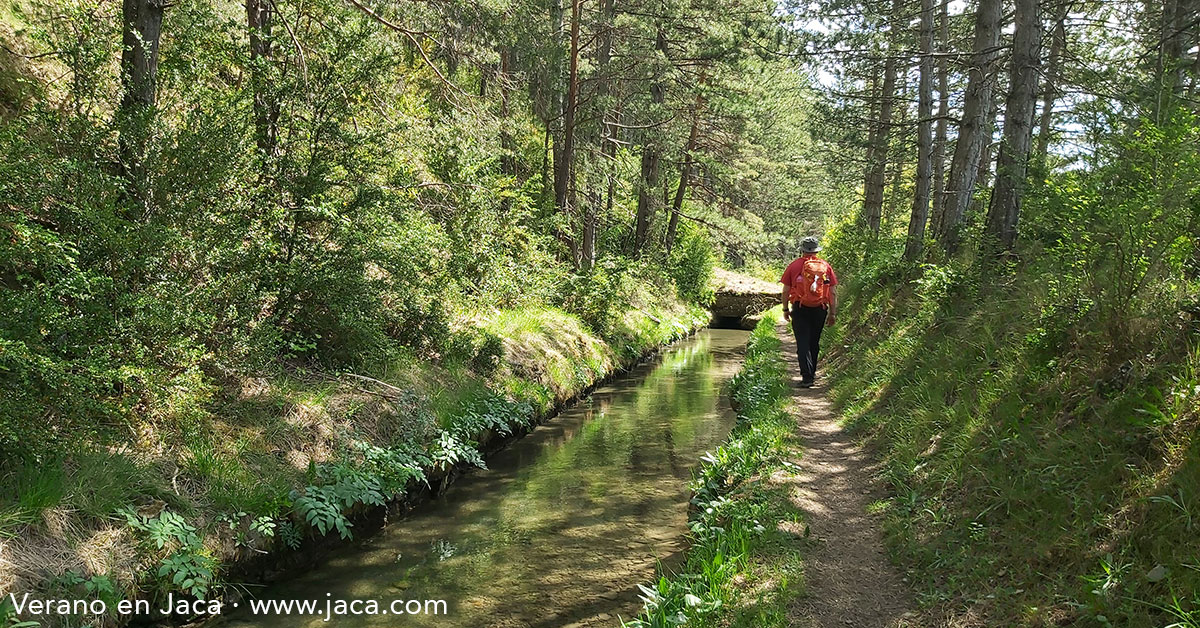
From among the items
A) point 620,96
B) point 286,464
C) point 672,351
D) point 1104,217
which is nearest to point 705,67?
point 620,96

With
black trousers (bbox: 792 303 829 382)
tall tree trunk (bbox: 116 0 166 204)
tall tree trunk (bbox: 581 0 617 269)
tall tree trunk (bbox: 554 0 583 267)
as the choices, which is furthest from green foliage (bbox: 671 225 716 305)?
tall tree trunk (bbox: 116 0 166 204)

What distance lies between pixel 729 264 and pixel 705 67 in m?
20.8

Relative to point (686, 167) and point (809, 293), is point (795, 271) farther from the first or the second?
point (686, 167)

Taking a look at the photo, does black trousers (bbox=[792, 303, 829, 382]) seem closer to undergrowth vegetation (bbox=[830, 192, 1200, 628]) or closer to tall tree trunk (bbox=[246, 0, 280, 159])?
undergrowth vegetation (bbox=[830, 192, 1200, 628])

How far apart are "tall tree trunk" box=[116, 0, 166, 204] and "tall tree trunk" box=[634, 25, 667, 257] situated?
1363cm

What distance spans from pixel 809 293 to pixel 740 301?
19.5m

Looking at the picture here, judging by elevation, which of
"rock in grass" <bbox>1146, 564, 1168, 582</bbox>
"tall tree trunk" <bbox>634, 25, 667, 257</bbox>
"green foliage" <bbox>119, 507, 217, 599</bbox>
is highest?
"tall tree trunk" <bbox>634, 25, 667, 257</bbox>

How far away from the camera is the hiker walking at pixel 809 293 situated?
29.5 ft

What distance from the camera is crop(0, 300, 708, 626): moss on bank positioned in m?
4.05

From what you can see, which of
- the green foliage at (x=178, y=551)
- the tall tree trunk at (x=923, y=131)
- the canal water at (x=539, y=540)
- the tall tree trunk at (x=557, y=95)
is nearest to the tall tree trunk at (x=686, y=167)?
the tall tree trunk at (x=557, y=95)

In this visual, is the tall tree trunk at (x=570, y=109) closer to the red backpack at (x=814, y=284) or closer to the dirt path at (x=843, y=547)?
the red backpack at (x=814, y=284)

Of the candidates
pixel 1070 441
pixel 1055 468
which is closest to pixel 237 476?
pixel 1055 468

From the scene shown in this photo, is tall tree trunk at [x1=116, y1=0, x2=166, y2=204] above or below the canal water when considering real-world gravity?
above

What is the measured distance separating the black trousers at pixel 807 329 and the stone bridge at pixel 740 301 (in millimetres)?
17707
